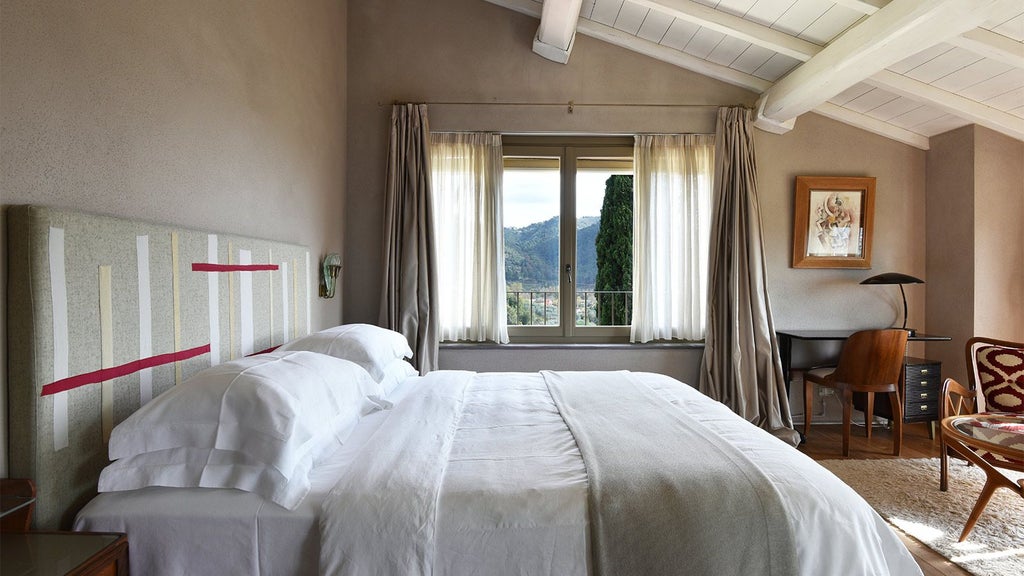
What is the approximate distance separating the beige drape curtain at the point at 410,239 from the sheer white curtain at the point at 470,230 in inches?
5.6

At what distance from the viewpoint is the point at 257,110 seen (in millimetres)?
2279

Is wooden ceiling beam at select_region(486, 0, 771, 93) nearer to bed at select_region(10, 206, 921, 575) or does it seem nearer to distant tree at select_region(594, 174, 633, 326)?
distant tree at select_region(594, 174, 633, 326)

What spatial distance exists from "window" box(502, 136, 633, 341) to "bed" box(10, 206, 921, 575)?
94.2 inches

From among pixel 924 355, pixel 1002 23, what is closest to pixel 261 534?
pixel 1002 23

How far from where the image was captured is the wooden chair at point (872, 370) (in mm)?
3117

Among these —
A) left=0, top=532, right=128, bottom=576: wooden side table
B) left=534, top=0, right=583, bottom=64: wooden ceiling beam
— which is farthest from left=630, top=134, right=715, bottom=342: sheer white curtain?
left=0, top=532, right=128, bottom=576: wooden side table

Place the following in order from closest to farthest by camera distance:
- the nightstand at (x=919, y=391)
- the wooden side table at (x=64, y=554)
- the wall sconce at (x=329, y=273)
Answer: the wooden side table at (x=64, y=554) → the wall sconce at (x=329, y=273) → the nightstand at (x=919, y=391)

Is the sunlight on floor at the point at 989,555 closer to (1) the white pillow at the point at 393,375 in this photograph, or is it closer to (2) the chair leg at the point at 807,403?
(2) the chair leg at the point at 807,403

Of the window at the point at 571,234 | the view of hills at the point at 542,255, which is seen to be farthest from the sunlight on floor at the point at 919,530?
the view of hills at the point at 542,255

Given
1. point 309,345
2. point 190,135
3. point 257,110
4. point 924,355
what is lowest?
point 924,355

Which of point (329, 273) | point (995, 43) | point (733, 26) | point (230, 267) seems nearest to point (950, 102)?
point (995, 43)

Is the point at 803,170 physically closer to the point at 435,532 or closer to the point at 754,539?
the point at 754,539

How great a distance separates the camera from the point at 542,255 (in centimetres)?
386

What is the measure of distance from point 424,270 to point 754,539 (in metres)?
2.77
